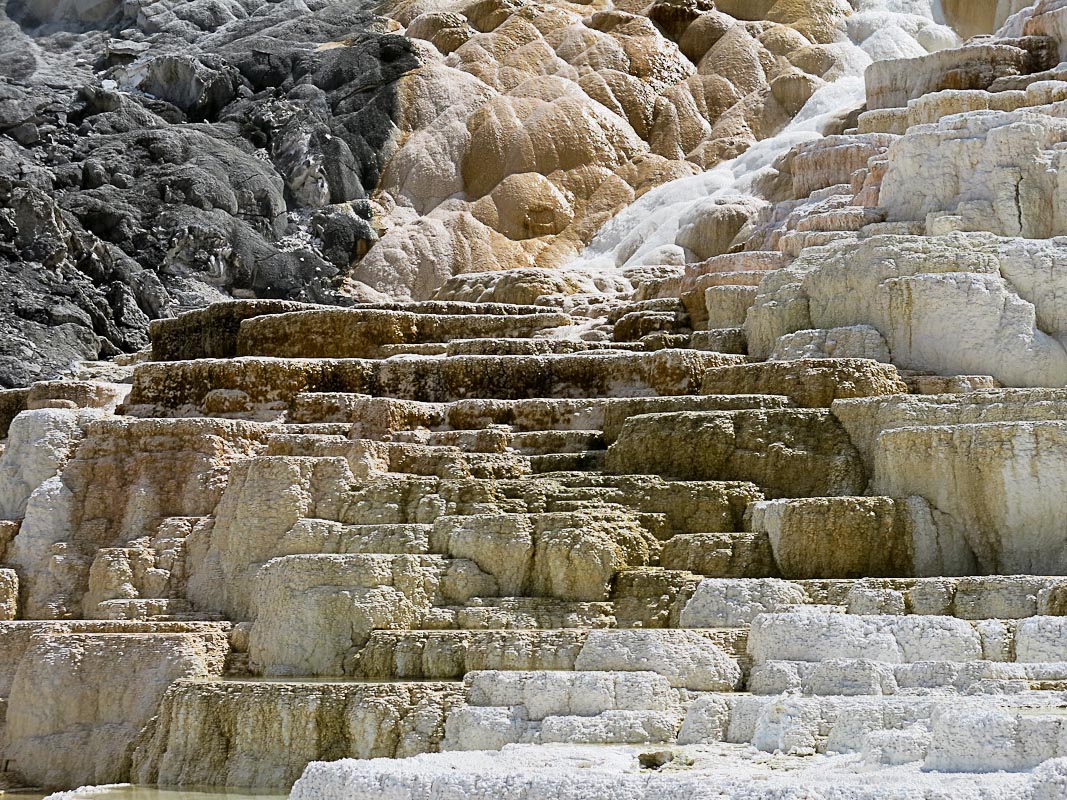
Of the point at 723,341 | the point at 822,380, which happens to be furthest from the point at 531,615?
the point at 723,341

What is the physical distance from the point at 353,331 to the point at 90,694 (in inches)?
402

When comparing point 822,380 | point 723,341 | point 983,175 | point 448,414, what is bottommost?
point 448,414

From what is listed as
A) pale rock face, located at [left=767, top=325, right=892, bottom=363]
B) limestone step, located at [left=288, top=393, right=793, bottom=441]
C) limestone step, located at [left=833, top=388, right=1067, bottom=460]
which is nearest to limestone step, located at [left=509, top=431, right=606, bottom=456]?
limestone step, located at [left=288, top=393, right=793, bottom=441]

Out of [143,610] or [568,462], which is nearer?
[143,610]

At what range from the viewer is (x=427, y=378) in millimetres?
22219

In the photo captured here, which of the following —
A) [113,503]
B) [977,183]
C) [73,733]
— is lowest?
[73,733]

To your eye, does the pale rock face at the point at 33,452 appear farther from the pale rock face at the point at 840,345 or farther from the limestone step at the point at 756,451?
the pale rock face at the point at 840,345

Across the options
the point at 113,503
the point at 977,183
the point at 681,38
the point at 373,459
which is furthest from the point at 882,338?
the point at 681,38

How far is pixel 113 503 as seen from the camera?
18641mm

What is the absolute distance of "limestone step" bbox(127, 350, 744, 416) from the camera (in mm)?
21641

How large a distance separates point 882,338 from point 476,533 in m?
6.81

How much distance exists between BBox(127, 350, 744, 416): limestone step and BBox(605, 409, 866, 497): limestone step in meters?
3.66

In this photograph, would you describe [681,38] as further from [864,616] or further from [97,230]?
[864,616]

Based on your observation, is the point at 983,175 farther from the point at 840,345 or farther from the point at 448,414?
the point at 448,414
